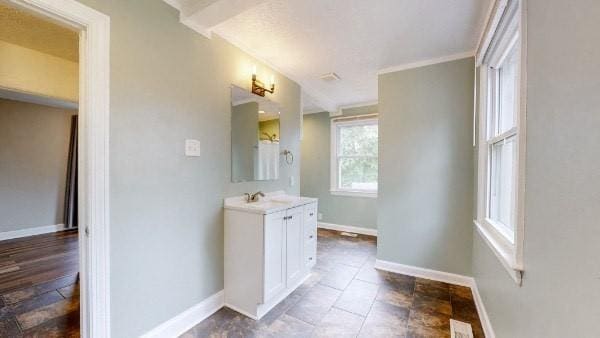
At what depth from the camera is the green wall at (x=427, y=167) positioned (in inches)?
92.9

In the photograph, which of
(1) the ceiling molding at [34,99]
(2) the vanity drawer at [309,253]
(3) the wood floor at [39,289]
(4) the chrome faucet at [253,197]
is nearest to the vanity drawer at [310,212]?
(2) the vanity drawer at [309,253]

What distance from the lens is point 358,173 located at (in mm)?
4398

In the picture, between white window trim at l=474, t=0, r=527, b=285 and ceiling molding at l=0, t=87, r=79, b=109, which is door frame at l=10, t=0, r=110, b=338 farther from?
ceiling molding at l=0, t=87, r=79, b=109

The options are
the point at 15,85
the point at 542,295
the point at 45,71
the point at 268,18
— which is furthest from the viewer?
the point at 45,71

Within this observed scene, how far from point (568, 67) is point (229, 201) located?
214 centimetres

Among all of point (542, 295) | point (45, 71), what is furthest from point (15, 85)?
point (542, 295)

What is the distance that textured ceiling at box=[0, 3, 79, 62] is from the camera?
5.60 feet

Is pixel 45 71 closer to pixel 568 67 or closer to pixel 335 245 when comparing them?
pixel 568 67

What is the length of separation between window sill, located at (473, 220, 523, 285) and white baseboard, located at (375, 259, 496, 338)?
59cm

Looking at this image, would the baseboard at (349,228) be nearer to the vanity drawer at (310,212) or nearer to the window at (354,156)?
the window at (354,156)

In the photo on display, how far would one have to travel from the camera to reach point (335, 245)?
3637 mm

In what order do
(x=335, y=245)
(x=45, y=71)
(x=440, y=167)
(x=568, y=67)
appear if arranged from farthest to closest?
(x=335, y=245)
(x=440, y=167)
(x=45, y=71)
(x=568, y=67)

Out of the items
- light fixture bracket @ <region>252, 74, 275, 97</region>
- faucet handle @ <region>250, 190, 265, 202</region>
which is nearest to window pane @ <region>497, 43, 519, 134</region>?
light fixture bracket @ <region>252, 74, 275, 97</region>

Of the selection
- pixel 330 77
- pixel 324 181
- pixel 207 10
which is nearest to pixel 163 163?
pixel 207 10
